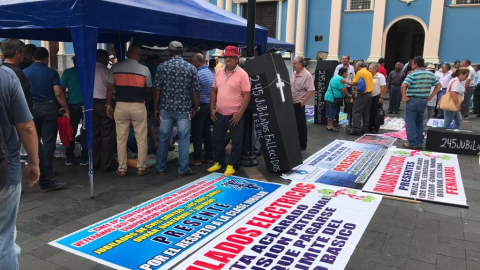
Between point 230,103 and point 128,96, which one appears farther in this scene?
point 230,103

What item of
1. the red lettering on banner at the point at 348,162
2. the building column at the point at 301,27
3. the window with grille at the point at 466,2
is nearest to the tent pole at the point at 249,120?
the red lettering on banner at the point at 348,162

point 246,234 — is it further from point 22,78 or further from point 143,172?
point 22,78

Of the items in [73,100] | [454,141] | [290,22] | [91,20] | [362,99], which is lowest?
[454,141]

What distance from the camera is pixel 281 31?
73.2 feet

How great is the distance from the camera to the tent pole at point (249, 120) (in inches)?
225

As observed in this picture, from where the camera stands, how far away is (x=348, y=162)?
6410 mm

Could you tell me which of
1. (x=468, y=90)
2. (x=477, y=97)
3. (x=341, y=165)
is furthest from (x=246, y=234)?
(x=477, y=97)

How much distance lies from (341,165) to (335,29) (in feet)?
51.0

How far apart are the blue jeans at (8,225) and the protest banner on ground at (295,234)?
1.24 metres

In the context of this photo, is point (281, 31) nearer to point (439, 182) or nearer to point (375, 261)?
point (439, 182)

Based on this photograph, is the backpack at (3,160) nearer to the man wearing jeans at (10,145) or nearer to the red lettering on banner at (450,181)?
the man wearing jeans at (10,145)

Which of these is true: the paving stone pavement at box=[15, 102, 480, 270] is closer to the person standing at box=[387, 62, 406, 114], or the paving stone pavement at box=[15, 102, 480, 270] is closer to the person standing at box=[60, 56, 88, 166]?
the person standing at box=[60, 56, 88, 166]

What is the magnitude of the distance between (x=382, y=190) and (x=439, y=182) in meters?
1.05

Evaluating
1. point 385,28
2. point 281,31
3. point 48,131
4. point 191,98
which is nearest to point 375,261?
point 191,98
